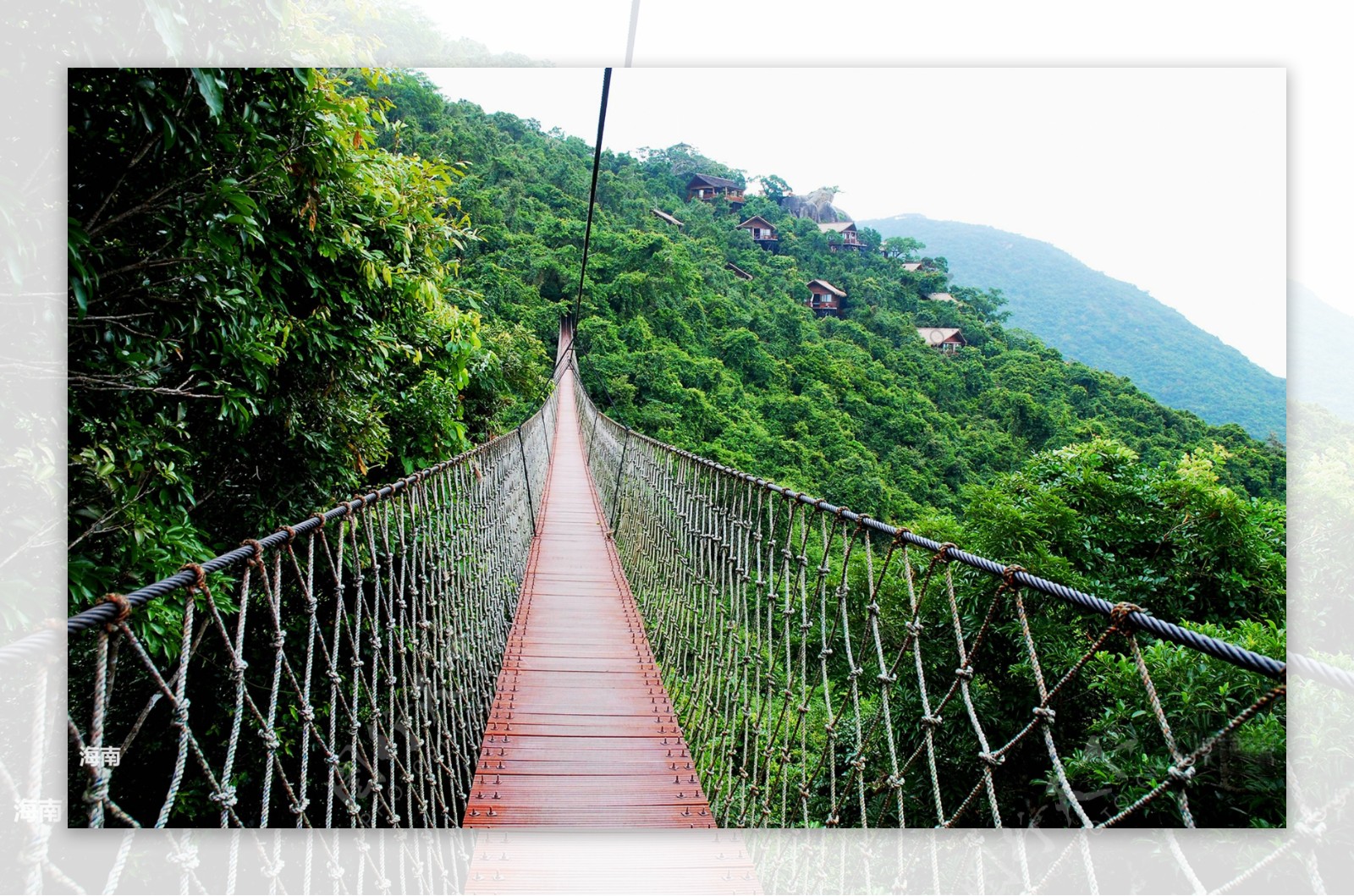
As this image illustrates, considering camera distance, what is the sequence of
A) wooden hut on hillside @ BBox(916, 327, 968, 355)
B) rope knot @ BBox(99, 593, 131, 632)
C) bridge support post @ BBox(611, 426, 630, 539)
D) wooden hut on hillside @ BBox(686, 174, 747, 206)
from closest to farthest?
rope knot @ BBox(99, 593, 131, 632), bridge support post @ BBox(611, 426, 630, 539), wooden hut on hillside @ BBox(916, 327, 968, 355), wooden hut on hillside @ BBox(686, 174, 747, 206)

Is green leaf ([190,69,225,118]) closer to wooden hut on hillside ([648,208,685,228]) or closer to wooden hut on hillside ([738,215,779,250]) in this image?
Result: wooden hut on hillside ([648,208,685,228])

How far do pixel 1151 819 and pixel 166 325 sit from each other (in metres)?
2.18

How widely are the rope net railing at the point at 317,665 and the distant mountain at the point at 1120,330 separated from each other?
6.47 ft

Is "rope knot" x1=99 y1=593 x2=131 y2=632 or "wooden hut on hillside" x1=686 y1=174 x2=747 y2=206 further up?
"wooden hut on hillside" x1=686 y1=174 x2=747 y2=206

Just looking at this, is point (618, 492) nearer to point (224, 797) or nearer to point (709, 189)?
point (224, 797)

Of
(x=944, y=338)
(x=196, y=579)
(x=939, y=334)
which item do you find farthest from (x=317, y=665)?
(x=939, y=334)

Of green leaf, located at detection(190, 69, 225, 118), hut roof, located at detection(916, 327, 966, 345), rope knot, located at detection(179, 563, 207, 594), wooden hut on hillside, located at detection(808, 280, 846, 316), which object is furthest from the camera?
wooden hut on hillside, located at detection(808, 280, 846, 316)

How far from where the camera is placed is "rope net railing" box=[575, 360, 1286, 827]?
89 cm

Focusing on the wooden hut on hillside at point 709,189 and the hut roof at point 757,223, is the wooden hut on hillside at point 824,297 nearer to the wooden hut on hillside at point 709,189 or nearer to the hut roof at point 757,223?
the hut roof at point 757,223

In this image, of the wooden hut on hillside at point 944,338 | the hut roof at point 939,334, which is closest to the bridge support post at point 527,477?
the wooden hut on hillside at point 944,338

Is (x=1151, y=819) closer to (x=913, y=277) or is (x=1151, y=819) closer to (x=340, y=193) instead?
(x=340, y=193)

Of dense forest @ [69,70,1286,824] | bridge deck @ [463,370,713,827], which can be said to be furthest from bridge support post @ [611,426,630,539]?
bridge deck @ [463,370,713,827]

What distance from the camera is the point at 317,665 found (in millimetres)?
3037

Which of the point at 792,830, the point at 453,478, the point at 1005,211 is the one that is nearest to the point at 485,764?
the point at 792,830
